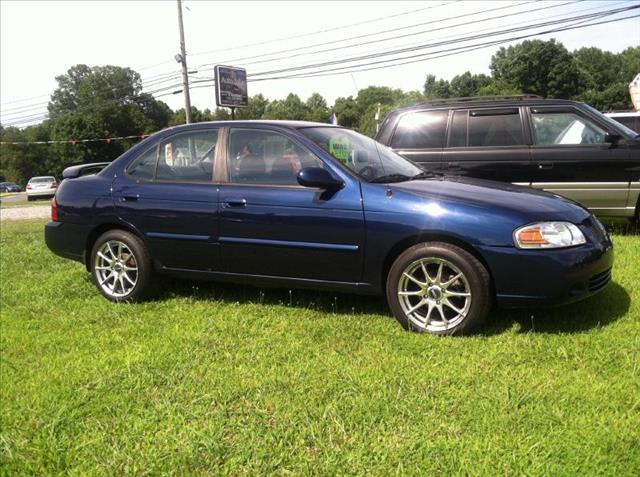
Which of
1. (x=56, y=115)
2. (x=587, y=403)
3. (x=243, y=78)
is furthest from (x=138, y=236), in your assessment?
(x=56, y=115)

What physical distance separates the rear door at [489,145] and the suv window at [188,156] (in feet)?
11.8

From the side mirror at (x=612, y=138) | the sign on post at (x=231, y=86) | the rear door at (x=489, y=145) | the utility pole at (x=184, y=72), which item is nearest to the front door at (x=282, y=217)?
the rear door at (x=489, y=145)

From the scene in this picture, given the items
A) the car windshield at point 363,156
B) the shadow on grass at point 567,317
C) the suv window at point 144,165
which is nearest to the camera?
the shadow on grass at point 567,317

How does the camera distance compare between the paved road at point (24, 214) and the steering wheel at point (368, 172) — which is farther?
the paved road at point (24, 214)

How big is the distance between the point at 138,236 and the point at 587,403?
354 centimetres

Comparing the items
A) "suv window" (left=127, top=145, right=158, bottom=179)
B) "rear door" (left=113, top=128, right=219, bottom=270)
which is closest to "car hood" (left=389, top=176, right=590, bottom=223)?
"rear door" (left=113, top=128, right=219, bottom=270)

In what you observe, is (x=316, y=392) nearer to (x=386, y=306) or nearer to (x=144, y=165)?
(x=386, y=306)

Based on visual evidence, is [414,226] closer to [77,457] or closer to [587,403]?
[587,403]

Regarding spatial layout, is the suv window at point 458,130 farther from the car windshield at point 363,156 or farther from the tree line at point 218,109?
the tree line at point 218,109

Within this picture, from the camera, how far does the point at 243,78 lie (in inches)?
1248

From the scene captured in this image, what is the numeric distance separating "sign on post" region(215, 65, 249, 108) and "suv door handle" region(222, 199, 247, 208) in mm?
26996

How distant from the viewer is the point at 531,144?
22.3 ft

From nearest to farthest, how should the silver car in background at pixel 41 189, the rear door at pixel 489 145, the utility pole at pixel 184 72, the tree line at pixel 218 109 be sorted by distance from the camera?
the rear door at pixel 489 145
the utility pole at pixel 184 72
the silver car in background at pixel 41 189
the tree line at pixel 218 109

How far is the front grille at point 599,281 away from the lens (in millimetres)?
3555
